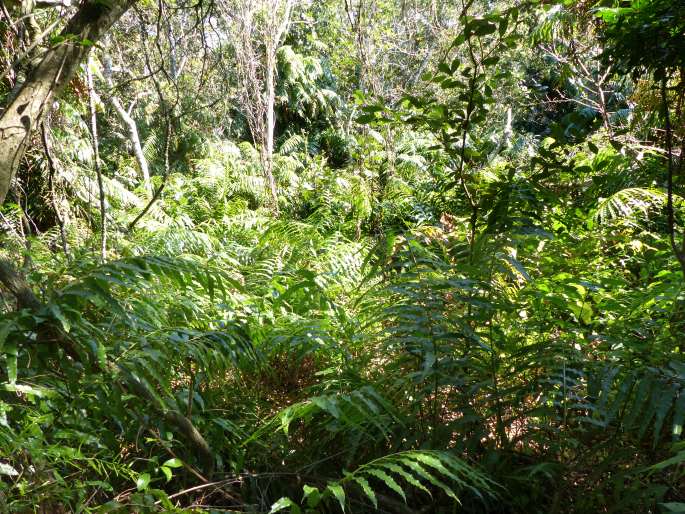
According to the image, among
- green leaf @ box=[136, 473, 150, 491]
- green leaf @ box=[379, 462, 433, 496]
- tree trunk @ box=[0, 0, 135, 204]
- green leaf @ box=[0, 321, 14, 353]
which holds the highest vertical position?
tree trunk @ box=[0, 0, 135, 204]

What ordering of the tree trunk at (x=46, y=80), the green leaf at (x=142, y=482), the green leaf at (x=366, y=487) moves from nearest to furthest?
the green leaf at (x=366, y=487)
the green leaf at (x=142, y=482)
the tree trunk at (x=46, y=80)

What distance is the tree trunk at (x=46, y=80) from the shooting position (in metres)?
1.34

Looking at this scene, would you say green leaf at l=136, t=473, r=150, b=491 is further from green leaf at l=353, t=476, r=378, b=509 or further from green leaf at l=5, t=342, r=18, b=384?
green leaf at l=353, t=476, r=378, b=509

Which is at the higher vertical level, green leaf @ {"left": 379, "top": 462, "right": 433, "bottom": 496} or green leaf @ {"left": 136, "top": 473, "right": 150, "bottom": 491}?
green leaf @ {"left": 379, "top": 462, "right": 433, "bottom": 496}

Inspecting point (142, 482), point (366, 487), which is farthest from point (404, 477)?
point (142, 482)

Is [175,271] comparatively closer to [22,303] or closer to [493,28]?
[22,303]

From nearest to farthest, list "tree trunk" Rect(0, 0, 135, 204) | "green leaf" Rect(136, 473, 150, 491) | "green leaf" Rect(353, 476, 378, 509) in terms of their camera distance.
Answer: "green leaf" Rect(353, 476, 378, 509)
"green leaf" Rect(136, 473, 150, 491)
"tree trunk" Rect(0, 0, 135, 204)

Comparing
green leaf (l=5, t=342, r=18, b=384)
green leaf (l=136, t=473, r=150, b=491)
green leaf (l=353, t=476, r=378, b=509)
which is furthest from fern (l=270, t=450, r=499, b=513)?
green leaf (l=5, t=342, r=18, b=384)

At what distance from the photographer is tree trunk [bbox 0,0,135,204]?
4.39 ft

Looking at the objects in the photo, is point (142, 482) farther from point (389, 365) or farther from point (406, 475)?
point (389, 365)

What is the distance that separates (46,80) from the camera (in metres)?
1.45

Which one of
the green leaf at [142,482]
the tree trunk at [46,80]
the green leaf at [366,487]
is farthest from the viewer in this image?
the tree trunk at [46,80]

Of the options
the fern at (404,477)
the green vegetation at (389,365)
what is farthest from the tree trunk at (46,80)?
the fern at (404,477)

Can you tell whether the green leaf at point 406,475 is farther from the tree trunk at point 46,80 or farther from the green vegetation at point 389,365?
the tree trunk at point 46,80
